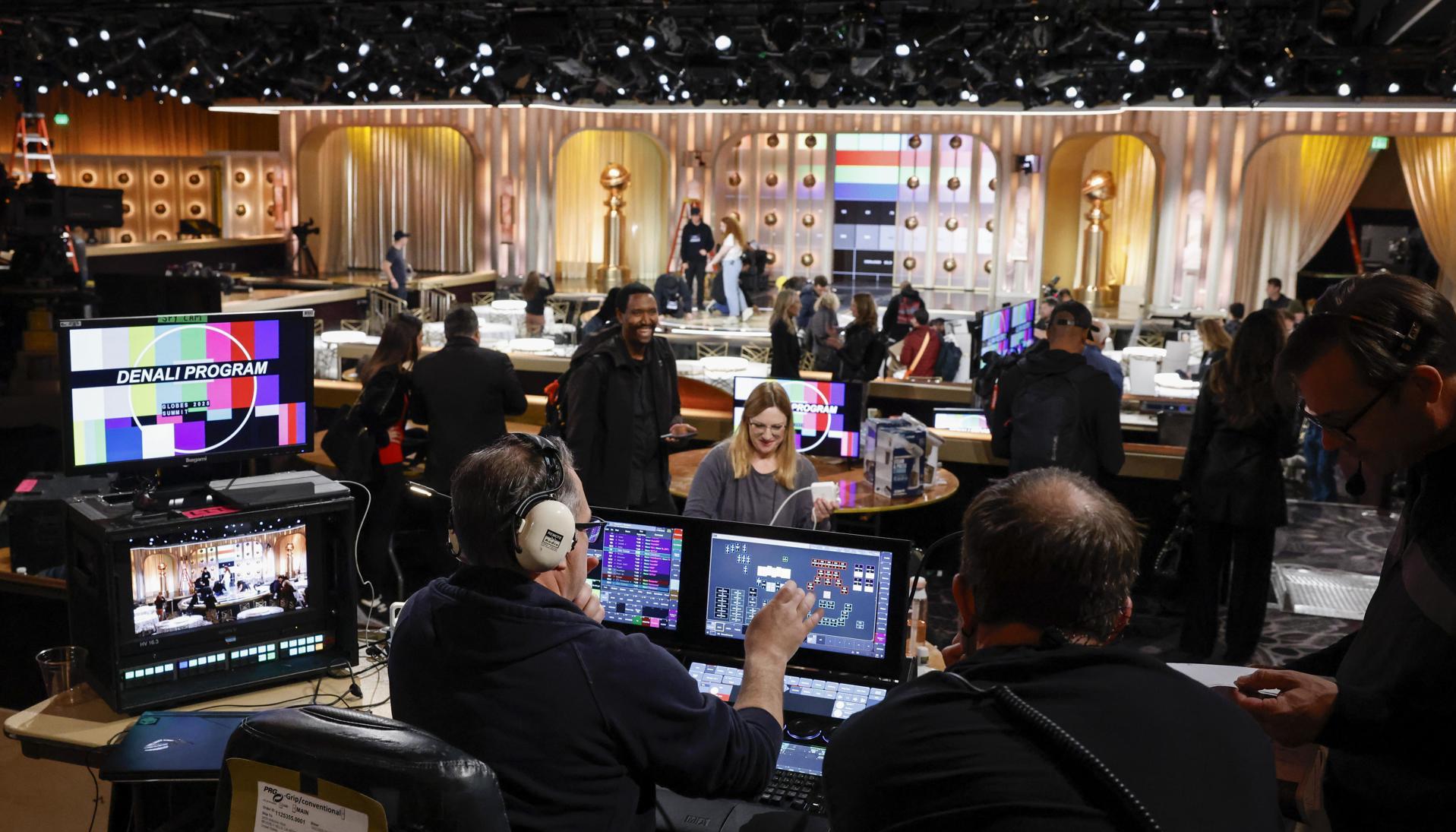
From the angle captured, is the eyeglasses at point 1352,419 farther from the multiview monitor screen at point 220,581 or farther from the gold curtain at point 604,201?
the gold curtain at point 604,201

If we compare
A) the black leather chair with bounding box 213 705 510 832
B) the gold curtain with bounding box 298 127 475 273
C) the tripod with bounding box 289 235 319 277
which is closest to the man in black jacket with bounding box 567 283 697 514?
the black leather chair with bounding box 213 705 510 832

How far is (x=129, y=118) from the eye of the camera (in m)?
21.2

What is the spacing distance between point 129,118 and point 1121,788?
2320 cm

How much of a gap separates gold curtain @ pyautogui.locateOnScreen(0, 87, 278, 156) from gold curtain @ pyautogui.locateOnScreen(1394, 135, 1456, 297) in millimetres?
18522

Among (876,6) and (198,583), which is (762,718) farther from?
(876,6)

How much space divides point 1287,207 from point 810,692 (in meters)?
17.1

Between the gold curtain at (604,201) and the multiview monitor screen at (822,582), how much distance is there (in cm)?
1859

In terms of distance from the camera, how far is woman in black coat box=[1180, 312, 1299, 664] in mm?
4992

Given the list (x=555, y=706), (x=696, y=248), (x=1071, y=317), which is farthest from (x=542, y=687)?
(x=696, y=248)

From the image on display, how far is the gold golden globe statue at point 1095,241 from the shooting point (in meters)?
17.6

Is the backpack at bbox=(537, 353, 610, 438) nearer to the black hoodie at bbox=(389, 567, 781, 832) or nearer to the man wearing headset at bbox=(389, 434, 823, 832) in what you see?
the man wearing headset at bbox=(389, 434, 823, 832)

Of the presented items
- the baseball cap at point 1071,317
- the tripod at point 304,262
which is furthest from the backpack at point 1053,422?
the tripod at point 304,262

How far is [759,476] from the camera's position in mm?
4441

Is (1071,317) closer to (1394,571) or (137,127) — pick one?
(1394,571)
